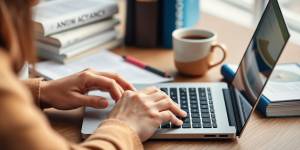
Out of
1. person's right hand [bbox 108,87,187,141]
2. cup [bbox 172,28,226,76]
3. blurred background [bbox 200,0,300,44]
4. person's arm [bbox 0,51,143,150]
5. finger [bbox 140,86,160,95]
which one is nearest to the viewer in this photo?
person's arm [bbox 0,51,143,150]

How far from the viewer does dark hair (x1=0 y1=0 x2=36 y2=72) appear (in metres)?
0.75

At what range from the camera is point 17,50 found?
0.77m

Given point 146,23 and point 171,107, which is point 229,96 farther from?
point 146,23

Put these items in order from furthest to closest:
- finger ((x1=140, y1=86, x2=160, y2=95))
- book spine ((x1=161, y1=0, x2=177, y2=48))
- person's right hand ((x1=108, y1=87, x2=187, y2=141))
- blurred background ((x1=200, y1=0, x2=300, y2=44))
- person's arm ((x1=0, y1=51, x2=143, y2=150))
A: blurred background ((x1=200, y1=0, x2=300, y2=44)) < book spine ((x1=161, y1=0, x2=177, y2=48)) < finger ((x1=140, y1=86, x2=160, y2=95)) < person's right hand ((x1=108, y1=87, x2=187, y2=141)) < person's arm ((x1=0, y1=51, x2=143, y2=150))

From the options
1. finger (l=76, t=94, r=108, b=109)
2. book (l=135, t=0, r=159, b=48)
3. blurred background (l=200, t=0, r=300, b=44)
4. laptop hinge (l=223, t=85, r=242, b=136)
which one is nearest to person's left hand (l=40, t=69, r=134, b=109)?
finger (l=76, t=94, r=108, b=109)

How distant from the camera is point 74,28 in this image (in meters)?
1.49

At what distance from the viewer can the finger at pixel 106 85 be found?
1.19m

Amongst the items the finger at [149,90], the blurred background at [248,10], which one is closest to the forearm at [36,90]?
the finger at [149,90]

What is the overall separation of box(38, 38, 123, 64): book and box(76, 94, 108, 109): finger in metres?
0.28

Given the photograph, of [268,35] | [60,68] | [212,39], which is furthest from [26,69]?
[268,35]

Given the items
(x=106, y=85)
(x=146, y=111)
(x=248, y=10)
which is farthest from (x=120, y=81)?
(x=248, y=10)

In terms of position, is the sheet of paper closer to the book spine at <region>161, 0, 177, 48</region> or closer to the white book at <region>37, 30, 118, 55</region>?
the book spine at <region>161, 0, 177, 48</region>

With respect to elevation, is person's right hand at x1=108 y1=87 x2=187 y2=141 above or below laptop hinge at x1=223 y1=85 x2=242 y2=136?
above

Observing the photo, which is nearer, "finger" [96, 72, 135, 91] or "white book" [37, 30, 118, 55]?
"finger" [96, 72, 135, 91]
